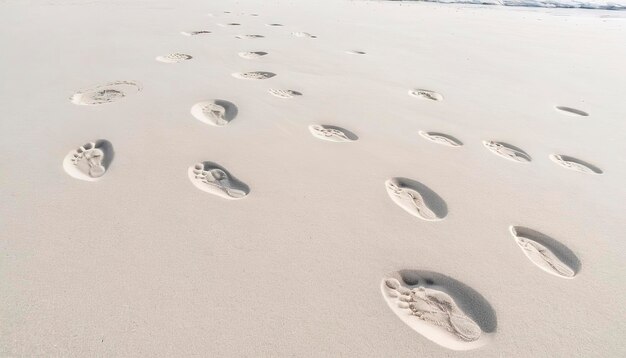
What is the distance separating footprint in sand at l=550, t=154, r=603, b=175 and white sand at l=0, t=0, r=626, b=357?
0.09 ft

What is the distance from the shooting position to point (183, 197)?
1304mm

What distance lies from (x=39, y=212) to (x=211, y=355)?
2.63 ft

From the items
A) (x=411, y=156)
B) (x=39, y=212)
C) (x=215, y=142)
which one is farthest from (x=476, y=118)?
(x=39, y=212)

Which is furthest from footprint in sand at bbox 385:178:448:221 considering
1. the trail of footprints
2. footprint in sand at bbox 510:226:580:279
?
footprint in sand at bbox 510:226:580:279

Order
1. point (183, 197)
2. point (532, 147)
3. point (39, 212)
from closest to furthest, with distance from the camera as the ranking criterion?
point (39, 212) < point (183, 197) < point (532, 147)

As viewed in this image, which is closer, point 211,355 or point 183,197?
point 211,355

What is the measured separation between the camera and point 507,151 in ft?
5.82

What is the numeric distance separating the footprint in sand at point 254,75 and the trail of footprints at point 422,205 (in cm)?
2

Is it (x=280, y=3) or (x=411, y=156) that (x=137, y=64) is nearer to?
(x=411, y=156)

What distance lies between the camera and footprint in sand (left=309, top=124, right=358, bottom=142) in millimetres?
1772

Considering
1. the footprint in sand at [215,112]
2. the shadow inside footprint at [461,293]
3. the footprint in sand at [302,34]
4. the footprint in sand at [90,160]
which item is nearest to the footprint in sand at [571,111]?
the shadow inside footprint at [461,293]

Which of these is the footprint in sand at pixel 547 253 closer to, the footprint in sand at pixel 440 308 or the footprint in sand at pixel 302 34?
the footprint in sand at pixel 440 308

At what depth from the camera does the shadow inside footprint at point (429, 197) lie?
1.35 meters

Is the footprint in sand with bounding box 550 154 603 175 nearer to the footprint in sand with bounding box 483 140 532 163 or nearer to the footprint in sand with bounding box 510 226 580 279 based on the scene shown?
the footprint in sand with bounding box 483 140 532 163
